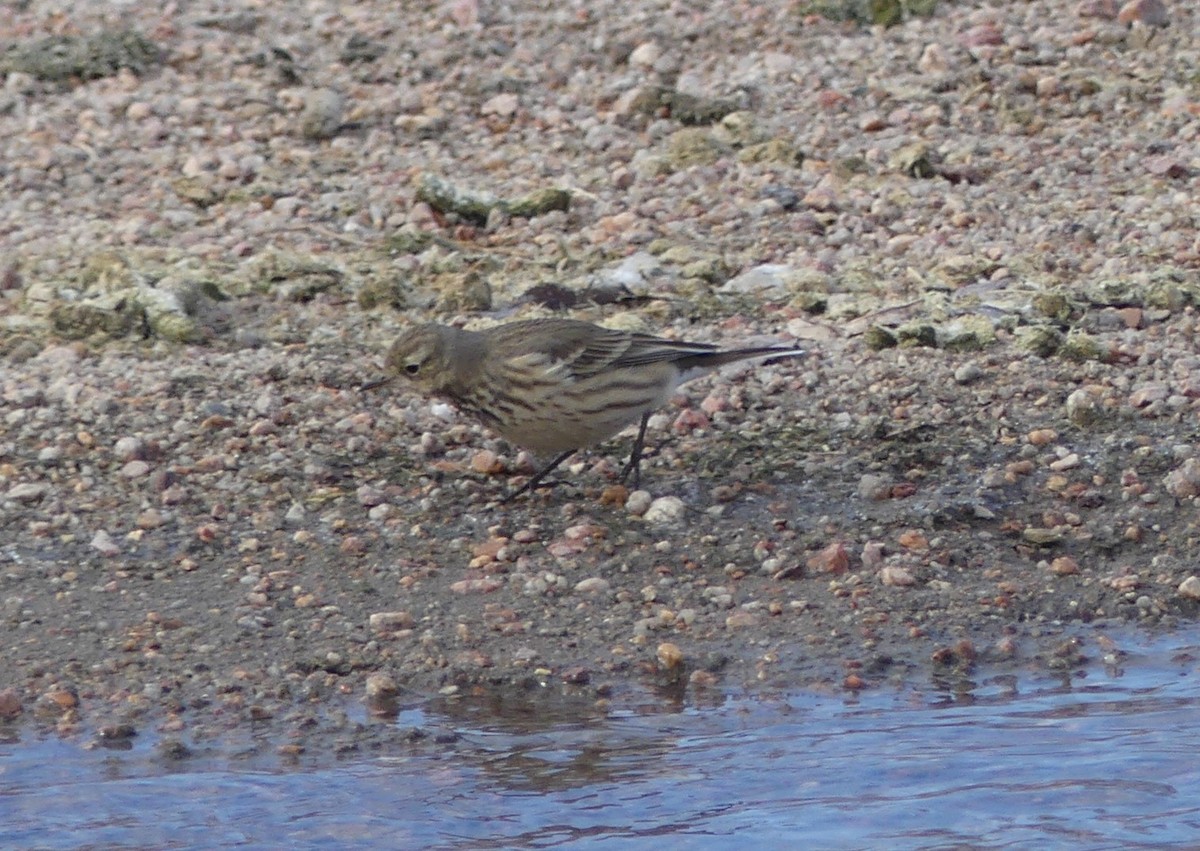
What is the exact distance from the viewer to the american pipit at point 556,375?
752 centimetres

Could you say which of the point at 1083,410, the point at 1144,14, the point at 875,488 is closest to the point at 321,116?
the point at 1144,14

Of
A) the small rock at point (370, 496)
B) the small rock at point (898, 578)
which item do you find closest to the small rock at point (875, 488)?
the small rock at point (898, 578)

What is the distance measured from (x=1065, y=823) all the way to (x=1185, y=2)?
7468mm

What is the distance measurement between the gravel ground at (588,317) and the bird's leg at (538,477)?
50 millimetres

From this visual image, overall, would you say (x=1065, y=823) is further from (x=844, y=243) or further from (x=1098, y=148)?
(x=1098, y=148)

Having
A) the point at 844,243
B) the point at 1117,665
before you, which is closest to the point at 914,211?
the point at 844,243

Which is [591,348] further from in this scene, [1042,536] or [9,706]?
[9,706]

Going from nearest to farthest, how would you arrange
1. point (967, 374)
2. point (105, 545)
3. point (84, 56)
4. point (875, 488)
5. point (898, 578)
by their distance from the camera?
point (898, 578)
point (105, 545)
point (875, 488)
point (967, 374)
point (84, 56)

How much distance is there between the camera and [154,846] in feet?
18.1

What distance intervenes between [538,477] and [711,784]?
2092 mm

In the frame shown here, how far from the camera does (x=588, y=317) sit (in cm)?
912

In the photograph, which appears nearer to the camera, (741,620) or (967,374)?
(741,620)

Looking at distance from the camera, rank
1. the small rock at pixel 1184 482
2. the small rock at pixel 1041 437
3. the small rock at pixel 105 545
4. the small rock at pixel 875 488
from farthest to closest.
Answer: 1. the small rock at pixel 1041 437
2. the small rock at pixel 875 488
3. the small rock at pixel 1184 482
4. the small rock at pixel 105 545

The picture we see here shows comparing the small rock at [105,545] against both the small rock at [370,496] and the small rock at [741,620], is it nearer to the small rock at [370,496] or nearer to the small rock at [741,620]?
the small rock at [370,496]
